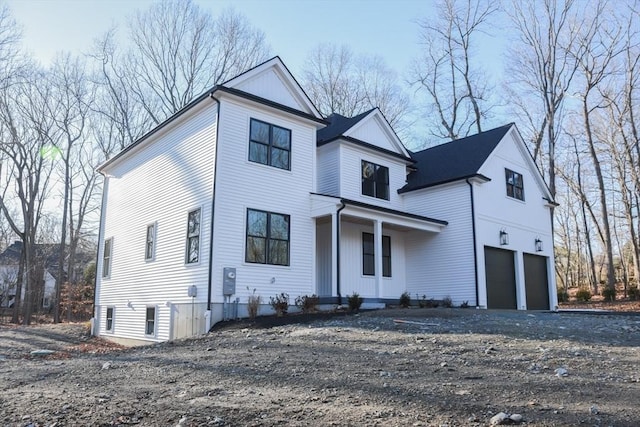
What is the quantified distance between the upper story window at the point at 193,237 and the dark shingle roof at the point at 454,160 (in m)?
8.34

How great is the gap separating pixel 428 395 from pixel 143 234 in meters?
13.1

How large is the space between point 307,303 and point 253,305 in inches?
62.7

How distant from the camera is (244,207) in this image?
13.4 m

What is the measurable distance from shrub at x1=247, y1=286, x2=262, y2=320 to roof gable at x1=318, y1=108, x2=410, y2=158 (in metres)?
6.21

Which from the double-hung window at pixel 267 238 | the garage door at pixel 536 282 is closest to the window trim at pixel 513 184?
the garage door at pixel 536 282

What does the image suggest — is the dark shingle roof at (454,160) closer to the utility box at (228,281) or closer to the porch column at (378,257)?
the porch column at (378,257)

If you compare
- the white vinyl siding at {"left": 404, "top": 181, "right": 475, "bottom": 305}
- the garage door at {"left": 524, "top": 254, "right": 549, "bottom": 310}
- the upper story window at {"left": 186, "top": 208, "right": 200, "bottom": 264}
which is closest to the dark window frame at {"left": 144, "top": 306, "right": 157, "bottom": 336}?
the upper story window at {"left": 186, "top": 208, "right": 200, "bottom": 264}

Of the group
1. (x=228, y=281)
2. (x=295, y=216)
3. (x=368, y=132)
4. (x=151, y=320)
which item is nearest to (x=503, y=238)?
(x=368, y=132)

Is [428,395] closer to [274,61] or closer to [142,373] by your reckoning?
[142,373]

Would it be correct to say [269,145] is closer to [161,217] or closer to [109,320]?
[161,217]

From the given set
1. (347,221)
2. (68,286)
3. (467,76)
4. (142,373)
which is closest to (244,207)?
(347,221)

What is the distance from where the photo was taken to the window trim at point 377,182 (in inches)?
691

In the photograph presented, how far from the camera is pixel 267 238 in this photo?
1373 cm

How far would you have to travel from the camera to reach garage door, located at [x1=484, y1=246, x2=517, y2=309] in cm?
1767
